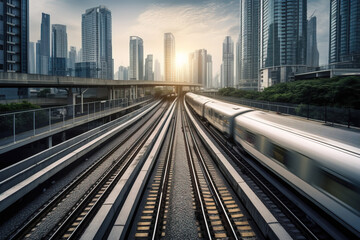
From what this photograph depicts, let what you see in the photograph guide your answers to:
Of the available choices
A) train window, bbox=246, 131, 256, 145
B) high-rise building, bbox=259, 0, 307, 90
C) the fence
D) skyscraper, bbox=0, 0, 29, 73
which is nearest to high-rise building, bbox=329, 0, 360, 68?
high-rise building, bbox=259, 0, 307, 90

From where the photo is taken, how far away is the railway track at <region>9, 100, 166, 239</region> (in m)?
6.61

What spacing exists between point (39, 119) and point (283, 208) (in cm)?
1358

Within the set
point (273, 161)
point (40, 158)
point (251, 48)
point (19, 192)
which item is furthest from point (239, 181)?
point (251, 48)

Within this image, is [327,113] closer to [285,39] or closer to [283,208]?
[283,208]

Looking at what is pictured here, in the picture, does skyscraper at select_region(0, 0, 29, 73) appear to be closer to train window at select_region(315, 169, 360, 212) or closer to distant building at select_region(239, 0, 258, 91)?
train window at select_region(315, 169, 360, 212)

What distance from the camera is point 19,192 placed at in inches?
322

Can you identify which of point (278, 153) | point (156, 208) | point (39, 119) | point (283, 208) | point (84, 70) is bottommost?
point (156, 208)

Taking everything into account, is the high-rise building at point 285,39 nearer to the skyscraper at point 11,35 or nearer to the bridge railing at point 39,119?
the skyscraper at point 11,35

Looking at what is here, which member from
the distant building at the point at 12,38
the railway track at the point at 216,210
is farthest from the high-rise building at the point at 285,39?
the railway track at the point at 216,210

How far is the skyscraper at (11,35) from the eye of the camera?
A: 188 ft

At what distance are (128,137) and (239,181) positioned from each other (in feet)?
45.1

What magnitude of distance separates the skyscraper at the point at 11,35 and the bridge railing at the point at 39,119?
52.7m

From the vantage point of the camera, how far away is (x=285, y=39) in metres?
109

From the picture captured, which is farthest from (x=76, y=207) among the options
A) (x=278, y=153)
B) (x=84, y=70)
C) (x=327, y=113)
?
(x=84, y=70)
